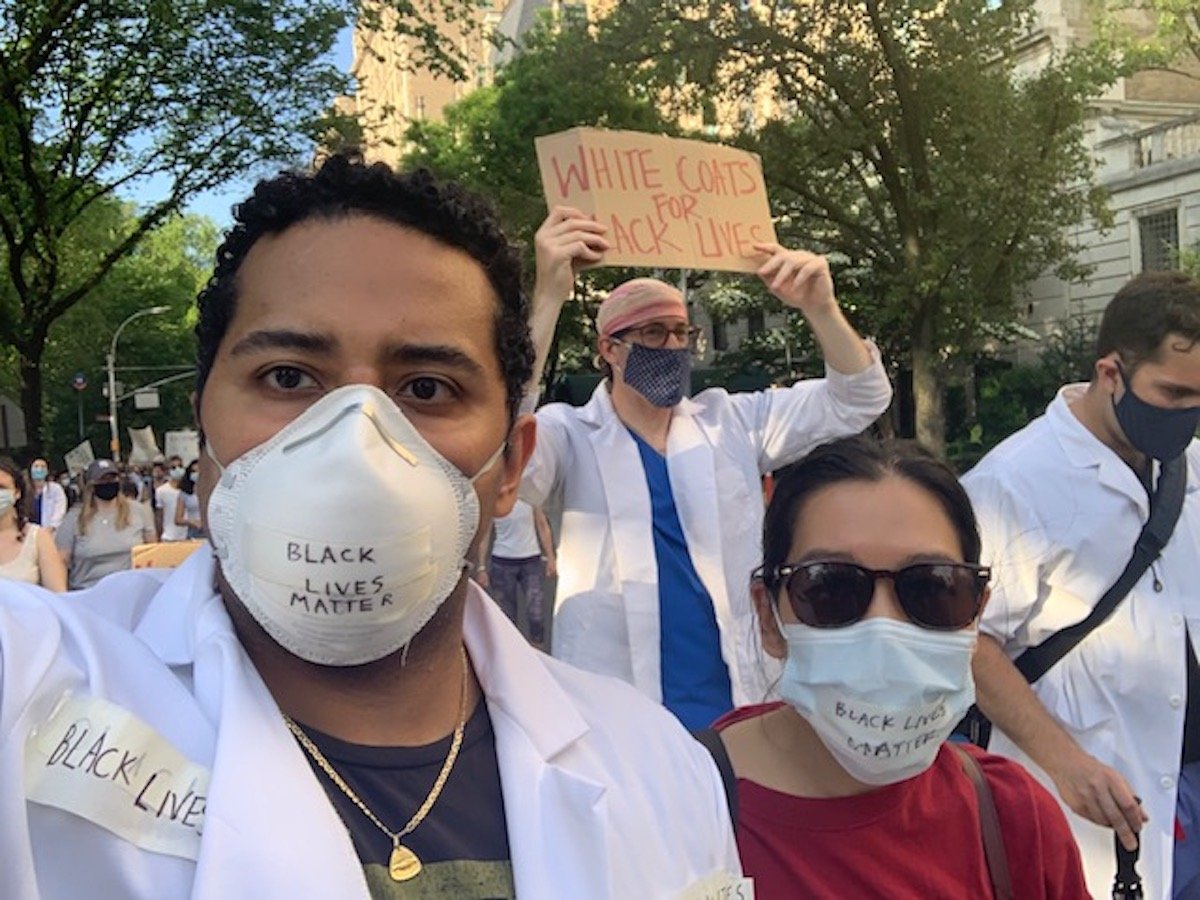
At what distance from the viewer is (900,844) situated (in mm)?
1955

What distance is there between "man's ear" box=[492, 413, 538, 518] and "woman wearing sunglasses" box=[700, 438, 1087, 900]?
0.63m

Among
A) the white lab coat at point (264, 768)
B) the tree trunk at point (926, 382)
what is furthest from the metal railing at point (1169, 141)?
the white lab coat at point (264, 768)

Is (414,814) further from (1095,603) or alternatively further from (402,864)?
(1095,603)

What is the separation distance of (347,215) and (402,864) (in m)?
0.82

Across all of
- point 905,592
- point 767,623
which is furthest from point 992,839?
point 767,623

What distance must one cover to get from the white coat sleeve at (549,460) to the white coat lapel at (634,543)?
0.10 metres

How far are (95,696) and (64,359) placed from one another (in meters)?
48.4

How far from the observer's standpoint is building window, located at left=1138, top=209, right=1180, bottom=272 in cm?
2831

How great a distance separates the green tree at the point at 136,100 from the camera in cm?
1562

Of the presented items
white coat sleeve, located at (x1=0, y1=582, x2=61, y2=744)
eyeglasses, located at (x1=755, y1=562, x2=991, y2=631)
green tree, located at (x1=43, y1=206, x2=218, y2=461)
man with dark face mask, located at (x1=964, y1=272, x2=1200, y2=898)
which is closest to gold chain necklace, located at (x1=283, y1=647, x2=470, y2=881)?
white coat sleeve, located at (x1=0, y1=582, x2=61, y2=744)

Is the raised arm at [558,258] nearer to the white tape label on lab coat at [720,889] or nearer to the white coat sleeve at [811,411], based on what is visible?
the white coat sleeve at [811,411]

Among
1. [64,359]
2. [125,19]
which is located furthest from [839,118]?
[64,359]

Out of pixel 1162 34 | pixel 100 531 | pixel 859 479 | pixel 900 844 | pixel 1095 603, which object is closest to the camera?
pixel 900 844

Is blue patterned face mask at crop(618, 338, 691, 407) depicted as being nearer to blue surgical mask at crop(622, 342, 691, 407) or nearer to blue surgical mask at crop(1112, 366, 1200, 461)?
blue surgical mask at crop(622, 342, 691, 407)
